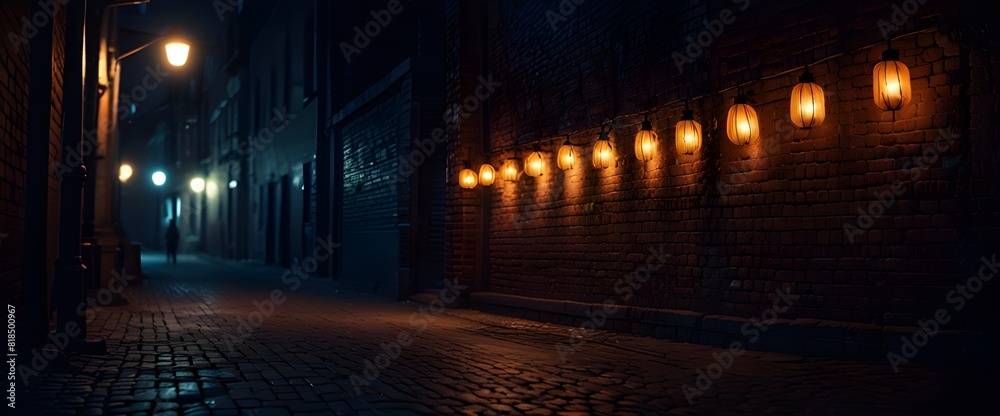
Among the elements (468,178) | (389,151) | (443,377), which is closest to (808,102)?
(443,377)

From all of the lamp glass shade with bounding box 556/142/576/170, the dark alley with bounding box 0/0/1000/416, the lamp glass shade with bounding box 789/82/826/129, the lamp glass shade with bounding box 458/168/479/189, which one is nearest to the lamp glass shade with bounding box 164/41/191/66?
the dark alley with bounding box 0/0/1000/416

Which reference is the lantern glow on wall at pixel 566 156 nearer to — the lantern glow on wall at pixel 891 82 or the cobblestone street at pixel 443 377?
the cobblestone street at pixel 443 377

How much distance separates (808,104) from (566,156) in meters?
4.20

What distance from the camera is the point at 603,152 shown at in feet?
34.7

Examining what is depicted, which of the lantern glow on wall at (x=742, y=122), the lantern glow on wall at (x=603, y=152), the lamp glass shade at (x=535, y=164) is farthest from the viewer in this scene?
the lamp glass shade at (x=535, y=164)

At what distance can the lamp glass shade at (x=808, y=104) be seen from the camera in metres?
7.59

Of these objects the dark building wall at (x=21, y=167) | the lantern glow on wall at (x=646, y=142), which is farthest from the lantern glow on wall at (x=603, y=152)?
the dark building wall at (x=21, y=167)

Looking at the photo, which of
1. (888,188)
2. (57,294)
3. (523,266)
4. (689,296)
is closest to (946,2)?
(888,188)

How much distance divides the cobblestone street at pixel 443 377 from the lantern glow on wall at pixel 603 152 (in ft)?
7.11

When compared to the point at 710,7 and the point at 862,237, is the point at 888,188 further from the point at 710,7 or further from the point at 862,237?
the point at 710,7

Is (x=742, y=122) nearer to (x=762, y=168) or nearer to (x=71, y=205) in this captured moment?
(x=762, y=168)

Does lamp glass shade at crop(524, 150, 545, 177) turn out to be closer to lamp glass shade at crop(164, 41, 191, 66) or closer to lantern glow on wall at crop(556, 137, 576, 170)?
lantern glow on wall at crop(556, 137, 576, 170)

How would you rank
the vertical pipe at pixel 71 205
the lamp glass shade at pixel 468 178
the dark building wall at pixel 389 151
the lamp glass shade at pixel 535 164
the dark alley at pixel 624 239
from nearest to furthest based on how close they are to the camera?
the dark alley at pixel 624 239, the vertical pipe at pixel 71 205, the lamp glass shade at pixel 535 164, the lamp glass shade at pixel 468 178, the dark building wall at pixel 389 151

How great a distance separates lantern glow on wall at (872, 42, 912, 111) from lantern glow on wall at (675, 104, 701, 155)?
2.28 meters
